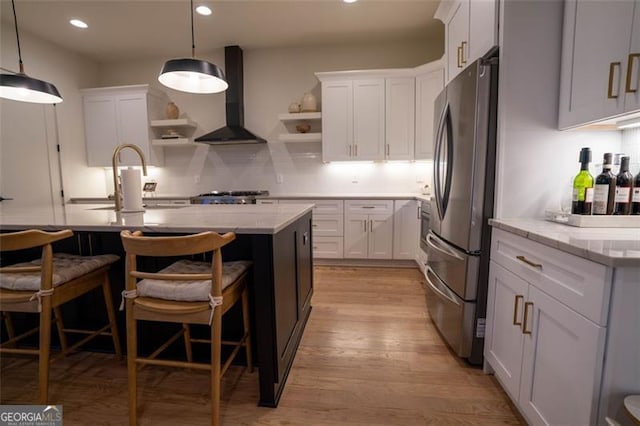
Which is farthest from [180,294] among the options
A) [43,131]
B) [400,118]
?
[43,131]

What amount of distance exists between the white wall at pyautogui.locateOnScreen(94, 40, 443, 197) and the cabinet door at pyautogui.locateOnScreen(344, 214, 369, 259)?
2.35 ft

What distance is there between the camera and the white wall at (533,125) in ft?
4.92

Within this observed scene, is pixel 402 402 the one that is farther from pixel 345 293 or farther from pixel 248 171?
pixel 248 171

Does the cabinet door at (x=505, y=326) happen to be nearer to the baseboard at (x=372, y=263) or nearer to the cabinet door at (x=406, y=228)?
the cabinet door at (x=406, y=228)

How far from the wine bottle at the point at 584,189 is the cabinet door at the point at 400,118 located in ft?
8.04

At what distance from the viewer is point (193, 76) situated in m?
2.12

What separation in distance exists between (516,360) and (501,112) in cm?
122

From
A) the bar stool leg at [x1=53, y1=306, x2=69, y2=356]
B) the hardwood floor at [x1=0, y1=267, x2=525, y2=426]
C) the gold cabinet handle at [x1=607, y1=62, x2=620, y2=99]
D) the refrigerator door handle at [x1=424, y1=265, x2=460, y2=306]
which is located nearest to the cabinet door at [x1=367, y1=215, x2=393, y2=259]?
the refrigerator door handle at [x1=424, y1=265, x2=460, y2=306]

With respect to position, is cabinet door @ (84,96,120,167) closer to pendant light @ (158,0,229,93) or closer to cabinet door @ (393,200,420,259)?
pendant light @ (158,0,229,93)

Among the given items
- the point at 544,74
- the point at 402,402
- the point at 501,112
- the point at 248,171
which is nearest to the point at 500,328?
the point at 402,402

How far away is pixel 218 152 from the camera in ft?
14.6

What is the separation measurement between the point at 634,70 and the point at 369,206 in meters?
2.59

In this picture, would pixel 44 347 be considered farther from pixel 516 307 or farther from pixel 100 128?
pixel 100 128

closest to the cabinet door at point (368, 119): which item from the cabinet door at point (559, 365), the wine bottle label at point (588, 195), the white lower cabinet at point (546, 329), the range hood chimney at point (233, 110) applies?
the range hood chimney at point (233, 110)
